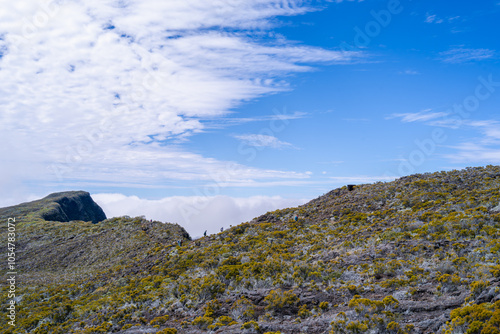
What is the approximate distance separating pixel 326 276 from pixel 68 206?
144 m

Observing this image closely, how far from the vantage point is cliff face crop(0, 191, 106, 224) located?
105 metres

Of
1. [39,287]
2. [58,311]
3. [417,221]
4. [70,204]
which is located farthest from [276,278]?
[70,204]

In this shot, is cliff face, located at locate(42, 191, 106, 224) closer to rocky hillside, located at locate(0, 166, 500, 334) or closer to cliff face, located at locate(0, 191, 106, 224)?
cliff face, located at locate(0, 191, 106, 224)

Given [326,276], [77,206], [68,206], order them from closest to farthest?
1. [326,276]
2. [68,206]
3. [77,206]

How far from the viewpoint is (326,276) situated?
1878 cm

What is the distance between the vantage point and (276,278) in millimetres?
20609

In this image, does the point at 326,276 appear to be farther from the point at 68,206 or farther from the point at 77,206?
the point at 77,206

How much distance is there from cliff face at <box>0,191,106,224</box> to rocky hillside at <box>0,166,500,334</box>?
8127 centimetres

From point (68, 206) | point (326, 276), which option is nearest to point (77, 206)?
point (68, 206)

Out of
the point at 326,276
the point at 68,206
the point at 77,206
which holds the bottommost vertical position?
the point at 326,276

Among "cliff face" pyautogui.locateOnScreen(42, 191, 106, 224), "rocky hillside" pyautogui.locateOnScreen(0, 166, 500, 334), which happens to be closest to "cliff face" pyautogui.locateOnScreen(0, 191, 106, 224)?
"cliff face" pyautogui.locateOnScreen(42, 191, 106, 224)

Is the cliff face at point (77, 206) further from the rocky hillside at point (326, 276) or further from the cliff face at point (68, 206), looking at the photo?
the rocky hillside at point (326, 276)

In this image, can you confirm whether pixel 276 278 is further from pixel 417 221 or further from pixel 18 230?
pixel 18 230

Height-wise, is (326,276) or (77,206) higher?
(77,206)
